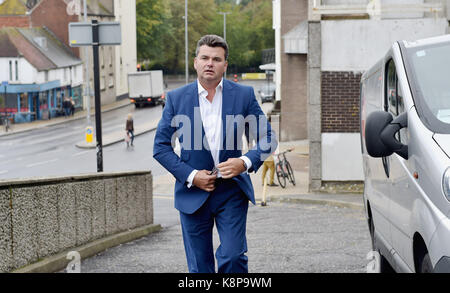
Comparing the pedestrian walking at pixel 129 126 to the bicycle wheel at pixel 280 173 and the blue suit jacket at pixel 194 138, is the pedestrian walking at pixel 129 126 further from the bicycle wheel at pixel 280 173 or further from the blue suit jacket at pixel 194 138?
the blue suit jacket at pixel 194 138

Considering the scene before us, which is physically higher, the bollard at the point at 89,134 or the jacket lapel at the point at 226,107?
the jacket lapel at the point at 226,107

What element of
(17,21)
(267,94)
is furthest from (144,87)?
(17,21)

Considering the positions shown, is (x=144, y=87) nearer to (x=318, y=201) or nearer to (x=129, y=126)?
(x=129, y=126)

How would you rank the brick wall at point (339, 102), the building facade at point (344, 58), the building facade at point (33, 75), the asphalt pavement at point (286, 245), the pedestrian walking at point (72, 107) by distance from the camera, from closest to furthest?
the asphalt pavement at point (286, 245) < the building facade at point (344, 58) < the brick wall at point (339, 102) < the building facade at point (33, 75) < the pedestrian walking at point (72, 107)

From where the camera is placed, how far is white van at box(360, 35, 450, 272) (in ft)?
16.4

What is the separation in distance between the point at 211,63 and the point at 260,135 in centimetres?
56

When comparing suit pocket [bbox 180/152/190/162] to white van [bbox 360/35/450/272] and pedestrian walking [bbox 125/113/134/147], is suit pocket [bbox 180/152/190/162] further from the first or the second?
pedestrian walking [bbox 125/113/134/147]

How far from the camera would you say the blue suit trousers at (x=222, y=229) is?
213 inches

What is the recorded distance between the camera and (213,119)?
5.61 meters

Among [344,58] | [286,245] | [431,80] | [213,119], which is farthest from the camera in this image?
[344,58]

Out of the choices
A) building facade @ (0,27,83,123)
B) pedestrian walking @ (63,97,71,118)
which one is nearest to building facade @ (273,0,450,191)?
building facade @ (0,27,83,123)

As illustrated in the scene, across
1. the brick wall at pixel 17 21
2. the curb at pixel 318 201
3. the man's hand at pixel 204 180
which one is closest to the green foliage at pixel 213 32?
the brick wall at pixel 17 21

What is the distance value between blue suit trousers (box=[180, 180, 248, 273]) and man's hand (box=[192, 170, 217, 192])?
4.0 inches

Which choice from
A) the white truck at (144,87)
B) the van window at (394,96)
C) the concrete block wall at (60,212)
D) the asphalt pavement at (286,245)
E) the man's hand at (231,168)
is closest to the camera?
the man's hand at (231,168)
